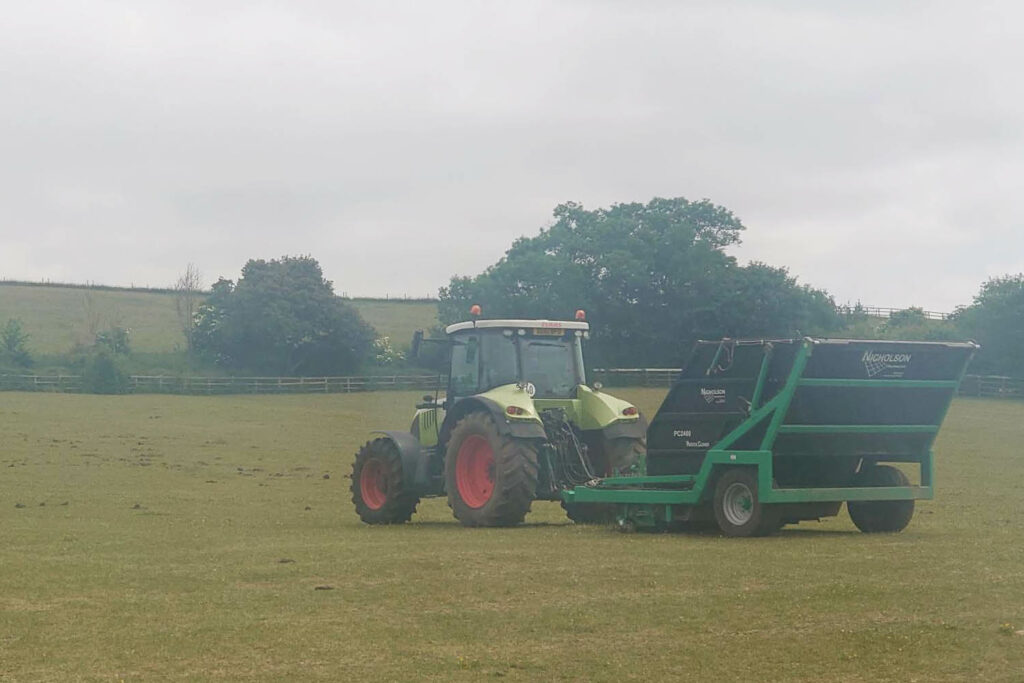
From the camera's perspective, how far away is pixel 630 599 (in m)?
11.0

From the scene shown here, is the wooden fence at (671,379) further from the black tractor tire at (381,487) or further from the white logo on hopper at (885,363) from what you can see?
the white logo on hopper at (885,363)

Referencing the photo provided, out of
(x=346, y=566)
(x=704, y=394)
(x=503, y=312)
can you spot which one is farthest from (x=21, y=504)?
(x=503, y=312)

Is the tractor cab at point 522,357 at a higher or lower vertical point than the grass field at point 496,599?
higher

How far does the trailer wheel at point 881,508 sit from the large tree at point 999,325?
146 feet

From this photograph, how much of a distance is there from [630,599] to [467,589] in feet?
4.97

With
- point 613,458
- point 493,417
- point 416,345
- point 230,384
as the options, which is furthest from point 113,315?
point 493,417

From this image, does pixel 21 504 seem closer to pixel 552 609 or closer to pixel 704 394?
pixel 704 394

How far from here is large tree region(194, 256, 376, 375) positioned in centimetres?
7719

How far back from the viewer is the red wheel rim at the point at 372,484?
19.2 meters

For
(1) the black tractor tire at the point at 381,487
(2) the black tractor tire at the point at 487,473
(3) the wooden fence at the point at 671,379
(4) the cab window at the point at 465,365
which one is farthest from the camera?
(3) the wooden fence at the point at 671,379

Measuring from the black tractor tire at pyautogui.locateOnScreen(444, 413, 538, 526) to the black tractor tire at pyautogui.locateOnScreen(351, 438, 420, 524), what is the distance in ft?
3.05

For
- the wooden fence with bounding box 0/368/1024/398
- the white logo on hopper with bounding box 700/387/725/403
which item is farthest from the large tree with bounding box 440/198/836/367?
the white logo on hopper with bounding box 700/387/725/403

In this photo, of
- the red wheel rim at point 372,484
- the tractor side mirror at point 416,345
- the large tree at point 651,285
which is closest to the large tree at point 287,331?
the large tree at point 651,285

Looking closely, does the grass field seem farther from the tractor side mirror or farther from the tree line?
the tree line
